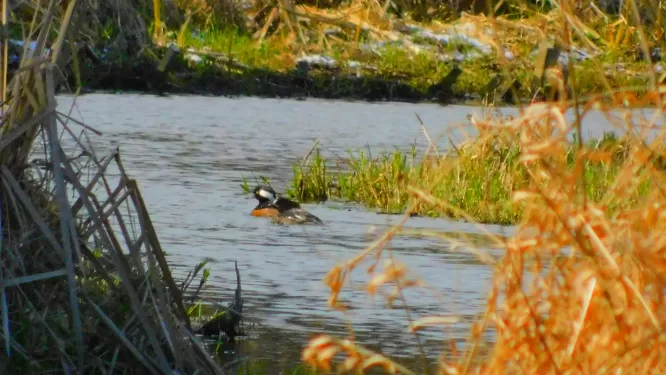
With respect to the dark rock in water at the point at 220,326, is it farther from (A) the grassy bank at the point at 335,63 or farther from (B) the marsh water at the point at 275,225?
(A) the grassy bank at the point at 335,63

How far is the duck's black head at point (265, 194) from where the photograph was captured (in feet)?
41.4

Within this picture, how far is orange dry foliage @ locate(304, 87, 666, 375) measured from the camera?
3.69m

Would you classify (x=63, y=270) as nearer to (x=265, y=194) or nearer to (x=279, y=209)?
(x=279, y=209)

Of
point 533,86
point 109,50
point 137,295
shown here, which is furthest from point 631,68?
point 137,295

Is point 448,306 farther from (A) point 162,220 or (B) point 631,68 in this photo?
(B) point 631,68

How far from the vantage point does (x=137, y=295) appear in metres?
5.68

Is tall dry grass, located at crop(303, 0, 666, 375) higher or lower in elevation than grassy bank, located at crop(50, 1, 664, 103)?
higher

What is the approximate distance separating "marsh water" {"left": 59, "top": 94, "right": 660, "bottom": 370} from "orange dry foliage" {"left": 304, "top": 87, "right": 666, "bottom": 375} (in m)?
0.18

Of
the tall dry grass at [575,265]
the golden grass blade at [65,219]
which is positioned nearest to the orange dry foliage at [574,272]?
the tall dry grass at [575,265]

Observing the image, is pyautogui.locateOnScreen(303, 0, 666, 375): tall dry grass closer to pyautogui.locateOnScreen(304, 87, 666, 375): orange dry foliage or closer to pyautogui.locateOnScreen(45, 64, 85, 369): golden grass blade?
pyautogui.locateOnScreen(304, 87, 666, 375): orange dry foliage

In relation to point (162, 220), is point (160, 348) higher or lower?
higher

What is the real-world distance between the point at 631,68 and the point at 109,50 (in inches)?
315

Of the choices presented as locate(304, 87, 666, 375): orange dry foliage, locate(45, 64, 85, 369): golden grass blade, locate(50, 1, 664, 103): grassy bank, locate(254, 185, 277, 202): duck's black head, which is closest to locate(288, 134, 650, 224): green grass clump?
locate(254, 185, 277, 202): duck's black head

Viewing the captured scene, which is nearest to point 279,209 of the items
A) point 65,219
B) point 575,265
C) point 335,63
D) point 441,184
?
point 441,184
